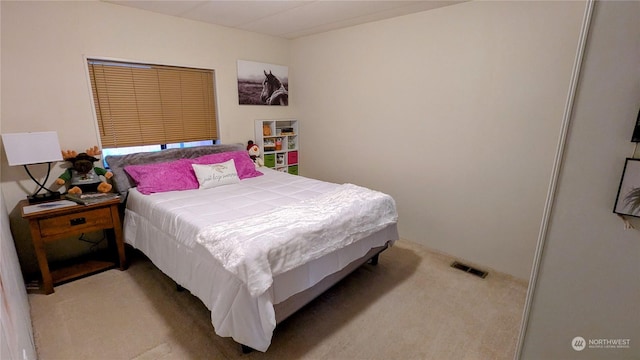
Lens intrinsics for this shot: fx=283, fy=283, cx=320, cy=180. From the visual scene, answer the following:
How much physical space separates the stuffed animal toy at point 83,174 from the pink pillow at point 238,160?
0.81 meters

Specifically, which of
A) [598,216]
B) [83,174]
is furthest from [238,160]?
[598,216]

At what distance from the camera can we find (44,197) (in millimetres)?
2361

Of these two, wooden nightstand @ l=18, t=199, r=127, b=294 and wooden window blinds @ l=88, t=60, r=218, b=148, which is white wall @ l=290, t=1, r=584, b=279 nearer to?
wooden window blinds @ l=88, t=60, r=218, b=148

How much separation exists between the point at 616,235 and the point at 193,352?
2.10m

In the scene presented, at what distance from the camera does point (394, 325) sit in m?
1.95

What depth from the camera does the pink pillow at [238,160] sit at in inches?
120

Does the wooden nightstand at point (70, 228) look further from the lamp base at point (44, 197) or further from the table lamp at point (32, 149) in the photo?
the table lamp at point (32, 149)

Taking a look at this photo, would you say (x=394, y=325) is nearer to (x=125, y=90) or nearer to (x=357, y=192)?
(x=357, y=192)

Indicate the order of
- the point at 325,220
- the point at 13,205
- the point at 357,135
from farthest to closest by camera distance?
the point at 357,135, the point at 13,205, the point at 325,220

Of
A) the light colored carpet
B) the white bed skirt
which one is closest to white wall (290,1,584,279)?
the light colored carpet

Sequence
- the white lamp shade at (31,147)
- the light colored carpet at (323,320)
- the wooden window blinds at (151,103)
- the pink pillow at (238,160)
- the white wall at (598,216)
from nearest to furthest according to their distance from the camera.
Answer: the white wall at (598,216), the light colored carpet at (323,320), the white lamp shade at (31,147), the wooden window blinds at (151,103), the pink pillow at (238,160)

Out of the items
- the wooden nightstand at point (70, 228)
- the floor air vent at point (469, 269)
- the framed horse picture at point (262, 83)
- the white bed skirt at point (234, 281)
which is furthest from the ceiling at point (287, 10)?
the floor air vent at point (469, 269)

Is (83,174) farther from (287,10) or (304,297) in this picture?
(287,10)

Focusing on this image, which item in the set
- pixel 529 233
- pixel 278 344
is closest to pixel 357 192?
pixel 278 344
